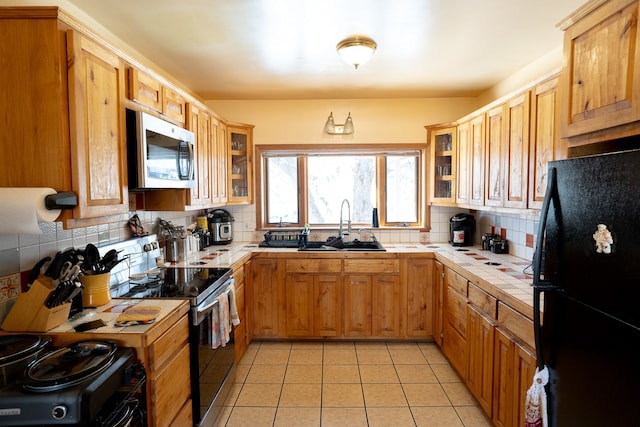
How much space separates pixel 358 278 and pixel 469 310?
1087 millimetres

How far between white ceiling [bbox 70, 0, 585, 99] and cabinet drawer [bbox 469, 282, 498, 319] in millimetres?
1702

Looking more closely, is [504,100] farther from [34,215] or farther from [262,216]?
[34,215]

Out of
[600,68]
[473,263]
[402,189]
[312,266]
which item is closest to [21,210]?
[600,68]

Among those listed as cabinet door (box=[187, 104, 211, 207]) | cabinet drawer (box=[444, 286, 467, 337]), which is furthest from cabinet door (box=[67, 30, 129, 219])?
cabinet drawer (box=[444, 286, 467, 337])

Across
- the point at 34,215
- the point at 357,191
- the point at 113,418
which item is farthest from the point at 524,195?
the point at 34,215

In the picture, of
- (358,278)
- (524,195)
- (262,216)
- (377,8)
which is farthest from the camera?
(262,216)

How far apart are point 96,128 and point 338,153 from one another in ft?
8.54

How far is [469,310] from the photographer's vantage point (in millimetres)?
2436

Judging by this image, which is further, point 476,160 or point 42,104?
point 476,160

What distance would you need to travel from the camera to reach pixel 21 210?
1244 mm

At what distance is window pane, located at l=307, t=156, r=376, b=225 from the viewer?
154 inches

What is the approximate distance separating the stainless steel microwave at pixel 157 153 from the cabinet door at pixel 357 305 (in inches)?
68.1

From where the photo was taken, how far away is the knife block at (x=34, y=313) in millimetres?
1421

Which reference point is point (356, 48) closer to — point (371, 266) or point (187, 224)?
point (371, 266)
